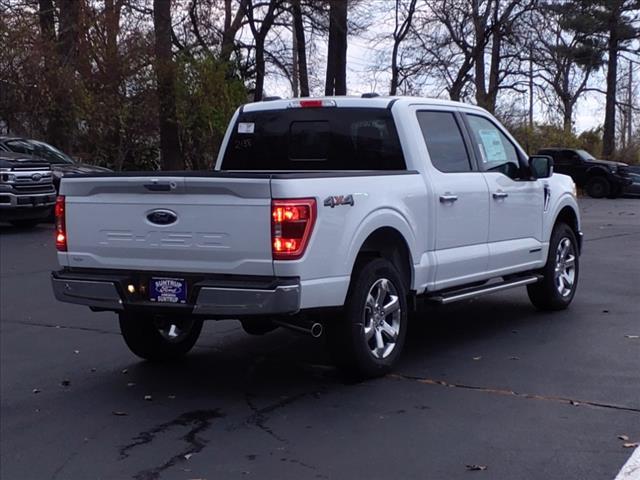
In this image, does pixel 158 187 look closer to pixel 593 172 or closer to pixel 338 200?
pixel 338 200

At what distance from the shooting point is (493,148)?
8.59 meters

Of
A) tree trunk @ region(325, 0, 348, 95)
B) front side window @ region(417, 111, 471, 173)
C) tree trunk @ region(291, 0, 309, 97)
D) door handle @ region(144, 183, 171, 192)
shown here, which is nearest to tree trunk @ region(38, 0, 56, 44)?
tree trunk @ region(291, 0, 309, 97)

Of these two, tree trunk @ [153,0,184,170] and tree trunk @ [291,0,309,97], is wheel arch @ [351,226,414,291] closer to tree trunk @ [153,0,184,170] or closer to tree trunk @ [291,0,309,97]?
tree trunk @ [153,0,184,170]

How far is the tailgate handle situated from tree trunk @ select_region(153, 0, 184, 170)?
18188 mm

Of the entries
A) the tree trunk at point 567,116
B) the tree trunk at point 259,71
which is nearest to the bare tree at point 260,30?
the tree trunk at point 259,71

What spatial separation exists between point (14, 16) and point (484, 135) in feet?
58.2

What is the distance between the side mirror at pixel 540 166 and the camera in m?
8.81

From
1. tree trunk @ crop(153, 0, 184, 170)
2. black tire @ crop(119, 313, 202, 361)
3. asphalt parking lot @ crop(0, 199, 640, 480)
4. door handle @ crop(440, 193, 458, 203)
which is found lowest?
asphalt parking lot @ crop(0, 199, 640, 480)

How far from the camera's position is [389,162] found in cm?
754

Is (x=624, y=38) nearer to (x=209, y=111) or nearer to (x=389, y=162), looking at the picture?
(x=209, y=111)

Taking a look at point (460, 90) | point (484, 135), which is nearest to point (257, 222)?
point (484, 135)

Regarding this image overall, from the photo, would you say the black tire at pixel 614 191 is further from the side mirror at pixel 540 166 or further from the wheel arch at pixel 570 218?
the side mirror at pixel 540 166

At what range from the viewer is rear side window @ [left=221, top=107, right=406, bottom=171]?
7.59 metres

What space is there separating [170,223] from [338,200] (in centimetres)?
113
